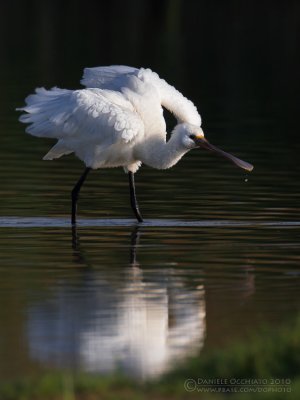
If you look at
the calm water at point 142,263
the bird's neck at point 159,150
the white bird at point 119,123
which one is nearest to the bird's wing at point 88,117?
the white bird at point 119,123

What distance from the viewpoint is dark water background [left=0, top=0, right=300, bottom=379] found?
985 centimetres

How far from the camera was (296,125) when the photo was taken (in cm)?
2575

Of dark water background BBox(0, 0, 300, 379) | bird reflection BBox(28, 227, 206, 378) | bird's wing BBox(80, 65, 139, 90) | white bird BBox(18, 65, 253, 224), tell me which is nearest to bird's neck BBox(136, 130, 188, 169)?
white bird BBox(18, 65, 253, 224)

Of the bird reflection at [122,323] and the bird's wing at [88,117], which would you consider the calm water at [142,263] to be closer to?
the bird reflection at [122,323]

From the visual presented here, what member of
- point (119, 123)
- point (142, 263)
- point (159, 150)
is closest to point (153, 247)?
point (142, 263)

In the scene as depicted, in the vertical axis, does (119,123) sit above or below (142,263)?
above

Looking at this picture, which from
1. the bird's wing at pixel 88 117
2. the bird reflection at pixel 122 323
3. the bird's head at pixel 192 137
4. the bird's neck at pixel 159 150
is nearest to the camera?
the bird reflection at pixel 122 323

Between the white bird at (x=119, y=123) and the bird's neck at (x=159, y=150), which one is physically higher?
the white bird at (x=119, y=123)

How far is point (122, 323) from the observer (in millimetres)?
10312

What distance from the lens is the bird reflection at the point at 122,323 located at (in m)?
9.22

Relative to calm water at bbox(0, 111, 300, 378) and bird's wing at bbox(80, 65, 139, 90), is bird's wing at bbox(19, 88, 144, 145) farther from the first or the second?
calm water at bbox(0, 111, 300, 378)

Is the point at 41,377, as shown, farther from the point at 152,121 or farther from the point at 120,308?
the point at 152,121

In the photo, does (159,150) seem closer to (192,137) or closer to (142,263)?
(192,137)

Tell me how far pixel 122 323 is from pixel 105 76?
6519mm
